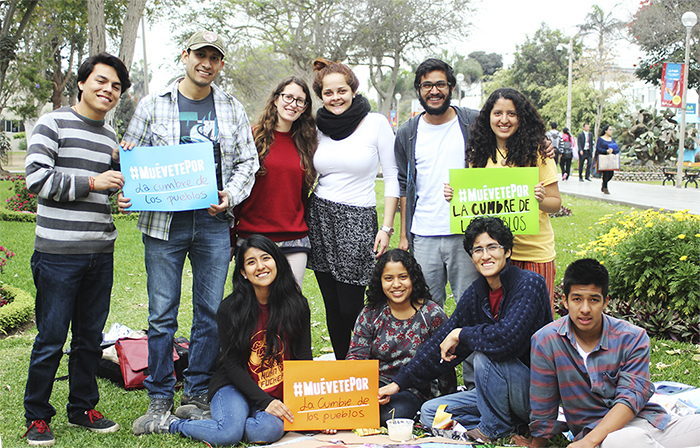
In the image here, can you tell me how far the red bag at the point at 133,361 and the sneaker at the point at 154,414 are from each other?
670 millimetres

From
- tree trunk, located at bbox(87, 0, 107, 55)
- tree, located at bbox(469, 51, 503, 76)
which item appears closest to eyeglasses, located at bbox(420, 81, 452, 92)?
tree trunk, located at bbox(87, 0, 107, 55)

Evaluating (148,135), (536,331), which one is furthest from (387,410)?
(148,135)

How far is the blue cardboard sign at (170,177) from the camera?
3.38 metres

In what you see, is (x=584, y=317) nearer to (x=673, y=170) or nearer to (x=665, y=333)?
(x=665, y=333)

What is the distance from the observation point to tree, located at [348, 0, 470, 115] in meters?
22.5

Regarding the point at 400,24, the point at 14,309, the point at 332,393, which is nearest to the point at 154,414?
the point at 332,393

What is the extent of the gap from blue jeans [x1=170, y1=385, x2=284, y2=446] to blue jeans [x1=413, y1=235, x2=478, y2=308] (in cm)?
134

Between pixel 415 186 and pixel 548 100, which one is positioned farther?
pixel 548 100

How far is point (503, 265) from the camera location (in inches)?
133

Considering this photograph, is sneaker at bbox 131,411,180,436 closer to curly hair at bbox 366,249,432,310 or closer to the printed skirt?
the printed skirt

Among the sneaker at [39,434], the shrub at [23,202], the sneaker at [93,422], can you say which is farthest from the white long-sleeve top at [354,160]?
the shrub at [23,202]

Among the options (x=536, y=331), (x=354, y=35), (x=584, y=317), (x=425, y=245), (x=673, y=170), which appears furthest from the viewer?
(x=354, y=35)

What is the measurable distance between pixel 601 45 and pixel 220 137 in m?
40.4

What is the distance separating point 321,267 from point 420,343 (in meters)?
0.84
